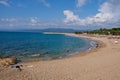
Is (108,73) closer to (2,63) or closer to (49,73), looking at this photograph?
(49,73)

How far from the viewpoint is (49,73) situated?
674 inches

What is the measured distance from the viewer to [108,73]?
16.8 metres

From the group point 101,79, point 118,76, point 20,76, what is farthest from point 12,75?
point 118,76

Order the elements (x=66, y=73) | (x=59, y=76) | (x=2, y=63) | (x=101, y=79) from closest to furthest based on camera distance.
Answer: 1. (x=101, y=79)
2. (x=59, y=76)
3. (x=66, y=73)
4. (x=2, y=63)

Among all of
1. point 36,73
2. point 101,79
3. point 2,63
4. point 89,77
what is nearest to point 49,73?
point 36,73

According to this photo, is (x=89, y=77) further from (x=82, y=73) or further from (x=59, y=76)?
(x=59, y=76)

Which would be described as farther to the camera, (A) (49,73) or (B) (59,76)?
(A) (49,73)

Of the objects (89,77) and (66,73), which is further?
(66,73)

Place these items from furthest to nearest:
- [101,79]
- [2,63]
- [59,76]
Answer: [2,63] < [59,76] < [101,79]

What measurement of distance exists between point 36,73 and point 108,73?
6.65 meters

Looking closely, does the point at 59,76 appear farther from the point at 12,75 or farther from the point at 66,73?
the point at 12,75

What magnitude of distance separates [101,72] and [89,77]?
2198 mm

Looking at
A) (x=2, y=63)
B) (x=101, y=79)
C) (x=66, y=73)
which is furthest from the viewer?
(x=2, y=63)

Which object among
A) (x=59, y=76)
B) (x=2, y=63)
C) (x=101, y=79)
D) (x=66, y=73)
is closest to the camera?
(x=101, y=79)
